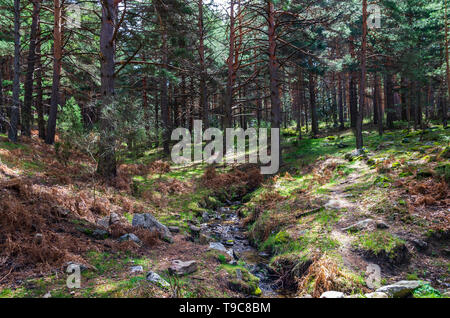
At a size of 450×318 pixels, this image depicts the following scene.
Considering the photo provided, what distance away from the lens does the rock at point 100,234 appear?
201 inches

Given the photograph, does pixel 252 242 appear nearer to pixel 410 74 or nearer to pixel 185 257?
pixel 185 257

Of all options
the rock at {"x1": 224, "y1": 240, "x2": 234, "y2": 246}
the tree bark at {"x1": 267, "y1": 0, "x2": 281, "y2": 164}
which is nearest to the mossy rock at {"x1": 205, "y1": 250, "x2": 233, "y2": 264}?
the rock at {"x1": 224, "y1": 240, "x2": 234, "y2": 246}

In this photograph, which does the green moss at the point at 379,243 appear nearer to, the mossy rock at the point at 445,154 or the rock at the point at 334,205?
the rock at the point at 334,205

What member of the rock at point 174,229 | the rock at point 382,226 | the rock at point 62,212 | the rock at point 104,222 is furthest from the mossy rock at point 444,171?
the rock at point 62,212

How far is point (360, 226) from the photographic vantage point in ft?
18.6

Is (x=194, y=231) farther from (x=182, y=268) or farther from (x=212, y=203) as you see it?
(x=212, y=203)

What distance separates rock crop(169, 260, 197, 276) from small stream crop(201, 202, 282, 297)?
1.38 m

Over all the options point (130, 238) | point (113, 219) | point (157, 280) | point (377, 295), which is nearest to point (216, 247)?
point (130, 238)

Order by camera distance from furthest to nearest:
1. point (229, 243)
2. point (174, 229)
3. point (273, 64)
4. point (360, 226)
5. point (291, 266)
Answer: point (273, 64) < point (229, 243) < point (174, 229) < point (360, 226) < point (291, 266)

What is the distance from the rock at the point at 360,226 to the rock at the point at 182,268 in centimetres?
368

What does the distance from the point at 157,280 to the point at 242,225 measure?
15.9ft
